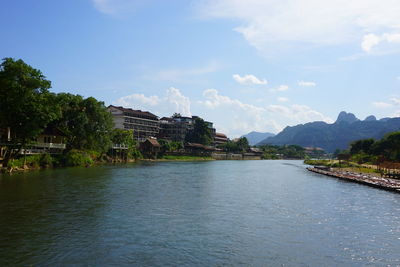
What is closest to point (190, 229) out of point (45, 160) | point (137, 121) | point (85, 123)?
point (45, 160)

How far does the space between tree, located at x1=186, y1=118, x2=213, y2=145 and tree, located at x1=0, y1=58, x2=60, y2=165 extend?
353ft

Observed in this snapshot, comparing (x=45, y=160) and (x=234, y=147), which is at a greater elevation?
(x=234, y=147)

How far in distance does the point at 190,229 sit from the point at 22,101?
1553 inches

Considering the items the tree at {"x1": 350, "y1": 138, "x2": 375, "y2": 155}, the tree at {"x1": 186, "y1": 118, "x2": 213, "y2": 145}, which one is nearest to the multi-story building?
the tree at {"x1": 186, "y1": 118, "x2": 213, "y2": 145}

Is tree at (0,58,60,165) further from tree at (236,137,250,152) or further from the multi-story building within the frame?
tree at (236,137,250,152)

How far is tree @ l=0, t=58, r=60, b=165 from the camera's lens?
159ft

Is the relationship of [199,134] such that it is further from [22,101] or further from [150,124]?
[22,101]

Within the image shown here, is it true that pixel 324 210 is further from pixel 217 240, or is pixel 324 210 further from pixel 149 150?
pixel 149 150

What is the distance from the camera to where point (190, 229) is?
1992cm

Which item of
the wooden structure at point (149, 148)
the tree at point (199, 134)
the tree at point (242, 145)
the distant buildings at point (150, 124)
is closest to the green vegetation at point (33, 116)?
the wooden structure at point (149, 148)

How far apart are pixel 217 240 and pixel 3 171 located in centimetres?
4269

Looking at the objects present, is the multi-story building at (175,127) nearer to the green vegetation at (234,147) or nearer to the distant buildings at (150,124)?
the distant buildings at (150,124)

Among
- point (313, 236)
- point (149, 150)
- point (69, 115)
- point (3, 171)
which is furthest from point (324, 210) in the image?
point (149, 150)

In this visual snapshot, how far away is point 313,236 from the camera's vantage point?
62.8 feet
